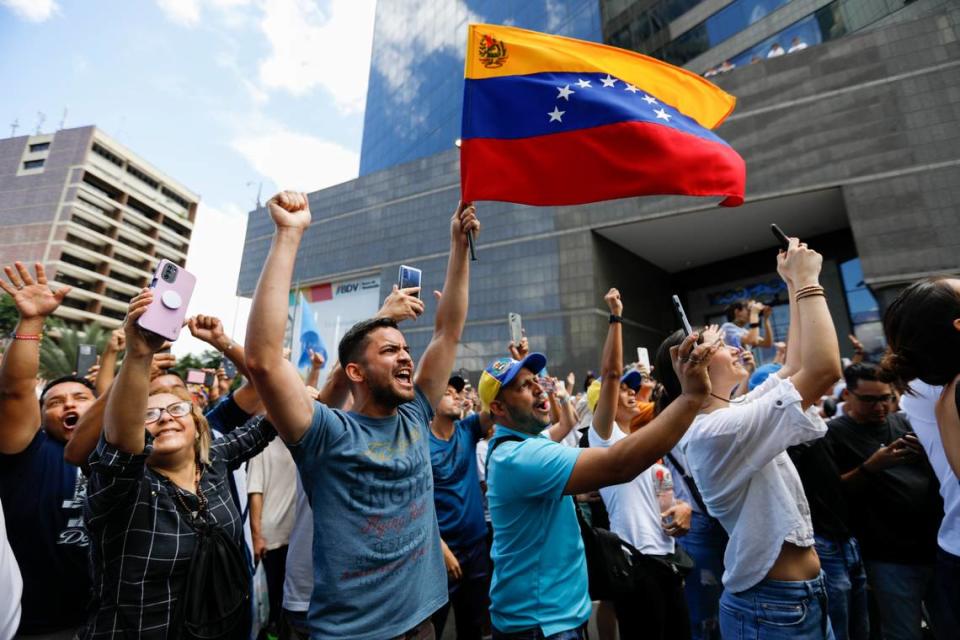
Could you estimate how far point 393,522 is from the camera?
1.85 meters

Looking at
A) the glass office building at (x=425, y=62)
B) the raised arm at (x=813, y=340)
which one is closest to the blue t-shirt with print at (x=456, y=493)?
the raised arm at (x=813, y=340)

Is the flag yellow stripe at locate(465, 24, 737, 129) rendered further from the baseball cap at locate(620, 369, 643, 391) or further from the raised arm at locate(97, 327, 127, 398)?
the raised arm at locate(97, 327, 127, 398)

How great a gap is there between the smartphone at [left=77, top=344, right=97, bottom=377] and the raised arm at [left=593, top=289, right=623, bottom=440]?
3.65m

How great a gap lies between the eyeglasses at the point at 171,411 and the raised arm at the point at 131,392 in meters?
0.44

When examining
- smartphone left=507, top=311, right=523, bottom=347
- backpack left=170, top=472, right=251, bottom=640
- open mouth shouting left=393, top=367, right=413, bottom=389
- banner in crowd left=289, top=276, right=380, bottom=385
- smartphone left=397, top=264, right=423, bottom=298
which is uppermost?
banner in crowd left=289, top=276, right=380, bottom=385

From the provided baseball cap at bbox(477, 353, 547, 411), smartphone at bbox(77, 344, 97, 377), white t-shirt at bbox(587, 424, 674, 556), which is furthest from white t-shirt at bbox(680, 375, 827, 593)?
smartphone at bbox(77, 344, 97, 377)

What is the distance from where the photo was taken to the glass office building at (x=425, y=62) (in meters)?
36.7

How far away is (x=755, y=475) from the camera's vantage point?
2.12 metres

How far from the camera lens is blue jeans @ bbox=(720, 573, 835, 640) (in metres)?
1.95

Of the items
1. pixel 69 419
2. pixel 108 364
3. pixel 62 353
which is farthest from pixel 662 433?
pixel 62 353

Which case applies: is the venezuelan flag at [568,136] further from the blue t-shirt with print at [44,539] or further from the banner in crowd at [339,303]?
the banner in crowd at [339,303]

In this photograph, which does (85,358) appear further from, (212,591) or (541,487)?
(541,487)

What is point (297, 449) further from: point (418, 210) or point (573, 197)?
point (418, 210)

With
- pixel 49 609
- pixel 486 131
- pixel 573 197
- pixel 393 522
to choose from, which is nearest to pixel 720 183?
pixel 573 197
